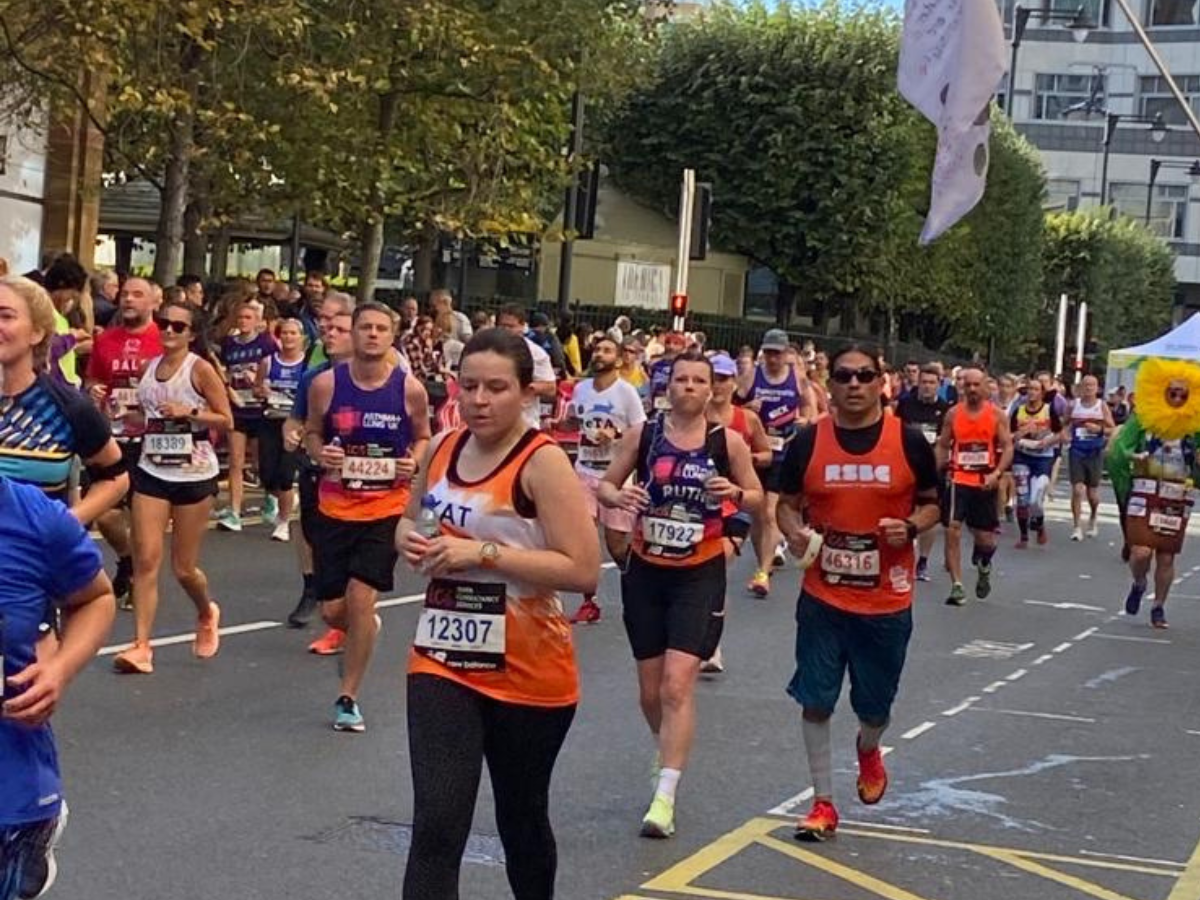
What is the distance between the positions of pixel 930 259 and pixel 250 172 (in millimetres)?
28788

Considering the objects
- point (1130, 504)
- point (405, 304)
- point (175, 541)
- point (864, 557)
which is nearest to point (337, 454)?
point (175, 541)

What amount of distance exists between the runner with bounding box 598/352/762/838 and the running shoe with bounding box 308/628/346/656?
3.00 metres

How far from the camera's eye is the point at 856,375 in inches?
316

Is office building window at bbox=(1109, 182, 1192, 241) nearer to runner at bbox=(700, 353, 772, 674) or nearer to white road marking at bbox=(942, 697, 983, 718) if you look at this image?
runner at bbox=(700, 353, 772, 674)

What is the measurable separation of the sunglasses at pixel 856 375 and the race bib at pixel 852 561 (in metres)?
0.55

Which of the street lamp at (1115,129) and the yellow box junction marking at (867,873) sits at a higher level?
the street lamp at (1115,129)

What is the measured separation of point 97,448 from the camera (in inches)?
284

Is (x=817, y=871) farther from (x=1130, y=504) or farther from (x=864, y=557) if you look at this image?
(x=1130, y=504)

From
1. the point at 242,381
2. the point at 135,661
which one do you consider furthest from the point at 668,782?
the point at 242,381

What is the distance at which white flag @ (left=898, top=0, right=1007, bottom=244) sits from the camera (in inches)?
408

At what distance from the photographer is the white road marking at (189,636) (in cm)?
1115

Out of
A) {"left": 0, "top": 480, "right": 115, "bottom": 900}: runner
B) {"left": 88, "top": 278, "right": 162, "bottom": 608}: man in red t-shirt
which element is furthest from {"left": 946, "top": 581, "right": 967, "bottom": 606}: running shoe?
{"left": 0, "top": 480, "right": 115, "bottom": 900}: runner

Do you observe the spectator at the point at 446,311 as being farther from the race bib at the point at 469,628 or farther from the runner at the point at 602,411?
the race bib at the point at 469,628

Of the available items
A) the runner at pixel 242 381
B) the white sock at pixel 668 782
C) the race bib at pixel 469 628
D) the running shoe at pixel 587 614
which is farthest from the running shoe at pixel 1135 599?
the race bib at pixel 469 628
